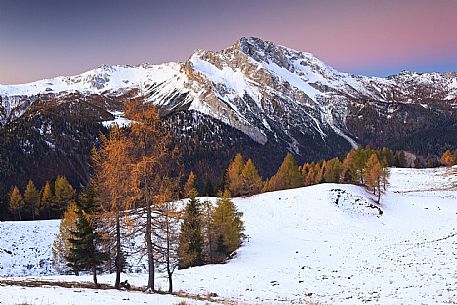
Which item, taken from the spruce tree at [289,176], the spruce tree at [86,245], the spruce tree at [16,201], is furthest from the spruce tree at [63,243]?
the spruce tree at [289,176]

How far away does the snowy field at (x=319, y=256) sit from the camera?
19.0 m

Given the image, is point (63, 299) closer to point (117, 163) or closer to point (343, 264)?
point (117, 163)

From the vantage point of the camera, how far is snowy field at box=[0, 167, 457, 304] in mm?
18969

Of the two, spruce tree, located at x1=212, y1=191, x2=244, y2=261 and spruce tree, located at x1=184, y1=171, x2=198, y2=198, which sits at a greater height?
spruce tree, located at x1=184, y1=171, x2=198, y2=198

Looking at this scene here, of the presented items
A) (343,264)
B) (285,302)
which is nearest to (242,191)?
(343,264)

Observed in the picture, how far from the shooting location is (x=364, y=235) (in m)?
49.1

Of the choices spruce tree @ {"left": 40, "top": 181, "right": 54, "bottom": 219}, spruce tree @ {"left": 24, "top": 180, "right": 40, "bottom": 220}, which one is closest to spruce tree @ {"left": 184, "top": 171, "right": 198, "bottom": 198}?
spruce tree @ {"left": 40, "top": 181, "right": 54, "bottom": 219}

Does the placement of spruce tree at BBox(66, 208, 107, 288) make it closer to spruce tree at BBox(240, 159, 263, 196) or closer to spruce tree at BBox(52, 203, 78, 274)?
spruce tree at BBox(52, 203, 78, 274)

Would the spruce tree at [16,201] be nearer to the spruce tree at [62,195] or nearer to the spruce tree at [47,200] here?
the spruce tree at [47,200]

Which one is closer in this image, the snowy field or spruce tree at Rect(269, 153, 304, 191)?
the snowy field

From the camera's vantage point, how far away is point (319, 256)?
3778 cm

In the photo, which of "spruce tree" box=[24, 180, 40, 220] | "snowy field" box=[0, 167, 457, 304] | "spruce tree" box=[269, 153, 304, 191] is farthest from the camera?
"spruce tree" box=[269, 153, 304, 191]

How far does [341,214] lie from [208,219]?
2488 centimetres

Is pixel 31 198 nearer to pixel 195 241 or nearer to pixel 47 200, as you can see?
pixel 47 200
